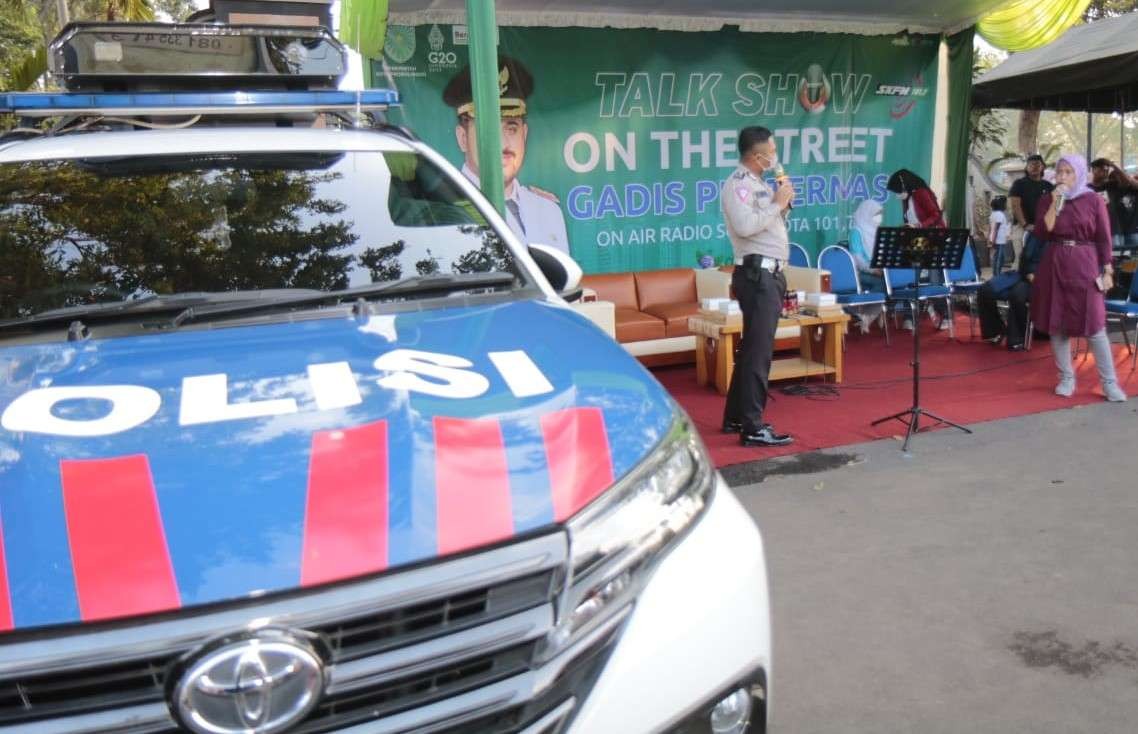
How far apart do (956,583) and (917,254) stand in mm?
3033

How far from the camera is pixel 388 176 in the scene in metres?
2.94

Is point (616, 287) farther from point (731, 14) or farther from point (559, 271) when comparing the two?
point (559, 271)

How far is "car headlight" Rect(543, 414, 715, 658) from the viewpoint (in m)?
1.53

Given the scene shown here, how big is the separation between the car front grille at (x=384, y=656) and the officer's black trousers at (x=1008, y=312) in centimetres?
854

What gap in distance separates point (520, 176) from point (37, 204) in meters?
6.78

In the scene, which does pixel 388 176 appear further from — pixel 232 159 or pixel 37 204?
pixel 37 204

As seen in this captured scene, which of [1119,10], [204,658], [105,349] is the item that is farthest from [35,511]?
[1119,10]

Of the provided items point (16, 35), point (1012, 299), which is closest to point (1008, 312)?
point (1012, 299)

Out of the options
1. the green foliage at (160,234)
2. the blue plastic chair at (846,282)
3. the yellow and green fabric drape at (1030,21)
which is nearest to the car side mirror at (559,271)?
the green foliage at (160,234)

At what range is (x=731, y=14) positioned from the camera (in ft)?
31.3

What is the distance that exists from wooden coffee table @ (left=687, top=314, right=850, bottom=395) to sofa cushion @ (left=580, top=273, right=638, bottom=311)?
47.5 inches

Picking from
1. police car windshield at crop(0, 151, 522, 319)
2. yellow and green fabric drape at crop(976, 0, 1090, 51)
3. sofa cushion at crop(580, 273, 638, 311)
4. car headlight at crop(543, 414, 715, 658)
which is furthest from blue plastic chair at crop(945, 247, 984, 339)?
car headlight at crop(543, 414, 715, 658)

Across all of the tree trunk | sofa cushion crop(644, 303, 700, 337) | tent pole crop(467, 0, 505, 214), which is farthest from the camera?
the tree trunk

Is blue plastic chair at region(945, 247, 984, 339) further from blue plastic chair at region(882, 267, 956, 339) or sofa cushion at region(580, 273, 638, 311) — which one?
sofa cushion at region(580, 273, 638, 311)
